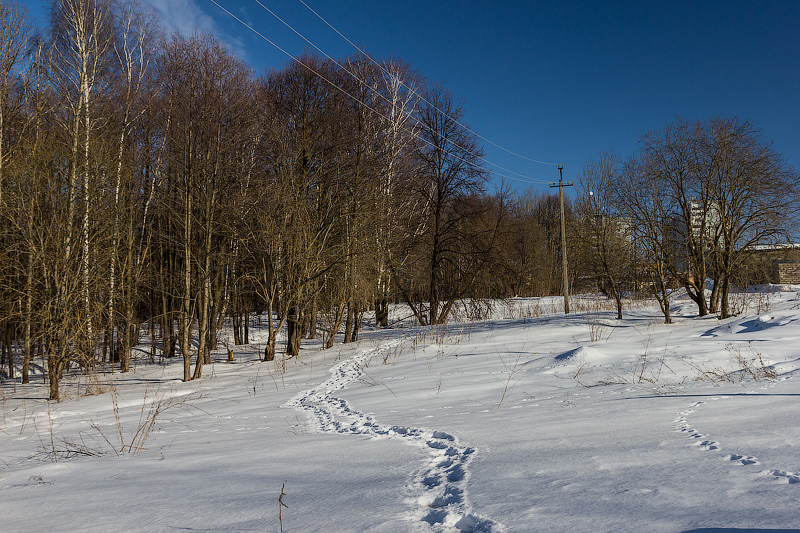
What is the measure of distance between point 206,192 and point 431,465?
953 centimetres

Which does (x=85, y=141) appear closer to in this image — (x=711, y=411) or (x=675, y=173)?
(x=711, y=411)

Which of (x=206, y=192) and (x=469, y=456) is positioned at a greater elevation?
(x=206, y=192)

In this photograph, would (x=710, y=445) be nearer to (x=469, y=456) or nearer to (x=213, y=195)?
(x=469, y=456)

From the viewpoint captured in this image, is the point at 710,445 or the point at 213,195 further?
the point at 213,195

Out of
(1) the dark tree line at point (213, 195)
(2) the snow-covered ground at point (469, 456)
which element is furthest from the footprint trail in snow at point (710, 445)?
(1) the dark tree line at point (213, 195)

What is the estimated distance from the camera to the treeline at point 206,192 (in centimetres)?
932

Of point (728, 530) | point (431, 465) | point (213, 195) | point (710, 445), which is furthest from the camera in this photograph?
point (213, 195)

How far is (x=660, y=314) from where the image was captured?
58.2 feet

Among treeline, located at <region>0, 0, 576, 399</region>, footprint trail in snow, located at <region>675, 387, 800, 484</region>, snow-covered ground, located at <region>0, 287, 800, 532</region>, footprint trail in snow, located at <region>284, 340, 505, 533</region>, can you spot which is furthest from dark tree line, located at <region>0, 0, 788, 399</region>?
footprint trail in snow, located at <region>675, 387, 800, 484</region>

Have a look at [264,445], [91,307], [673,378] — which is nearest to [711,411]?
[673,378]

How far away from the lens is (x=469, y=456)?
2.66m

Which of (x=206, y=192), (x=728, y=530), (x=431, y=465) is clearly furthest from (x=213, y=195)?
(x=728, y=530)

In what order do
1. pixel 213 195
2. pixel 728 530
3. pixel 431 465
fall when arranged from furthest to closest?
pixel 213 195, pixel 431 465, pixel 728 530

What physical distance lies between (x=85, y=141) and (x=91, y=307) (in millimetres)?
3399
